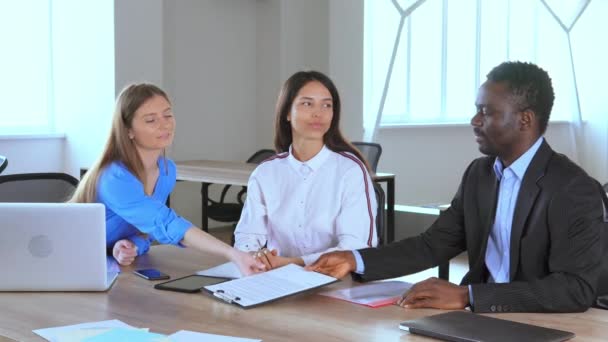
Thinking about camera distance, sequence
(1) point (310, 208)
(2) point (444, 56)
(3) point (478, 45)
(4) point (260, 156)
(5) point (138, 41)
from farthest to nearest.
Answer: (3) point (478, 45) → (2) point (444, 56) → (4) point (260, 156) → (5) point (138, 41) → (1) point (310, 208)

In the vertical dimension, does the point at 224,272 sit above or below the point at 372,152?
below

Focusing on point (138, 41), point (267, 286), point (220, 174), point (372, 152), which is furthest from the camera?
point (138, 41)

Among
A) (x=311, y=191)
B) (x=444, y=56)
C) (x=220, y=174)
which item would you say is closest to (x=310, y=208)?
(x=311, y=191)

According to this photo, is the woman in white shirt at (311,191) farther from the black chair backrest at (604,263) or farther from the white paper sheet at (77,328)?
the white paper sheet at (77,328)

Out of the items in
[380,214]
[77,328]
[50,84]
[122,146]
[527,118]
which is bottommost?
[77,328]

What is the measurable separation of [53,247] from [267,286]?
0.62 meters

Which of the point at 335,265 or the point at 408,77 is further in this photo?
the point at 408,77

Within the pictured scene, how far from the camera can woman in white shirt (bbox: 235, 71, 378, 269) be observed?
3.00 metres

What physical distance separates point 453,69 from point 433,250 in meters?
7.27

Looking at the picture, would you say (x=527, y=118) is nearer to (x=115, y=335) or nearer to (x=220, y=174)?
(x=115, y=335)

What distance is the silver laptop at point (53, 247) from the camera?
235cm

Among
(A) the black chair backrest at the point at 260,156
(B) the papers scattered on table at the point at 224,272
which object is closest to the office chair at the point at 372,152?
(A) the black chair backrest at the point at 260,156

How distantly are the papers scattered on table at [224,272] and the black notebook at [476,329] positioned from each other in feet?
2.31

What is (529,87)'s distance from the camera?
7.89 feet
